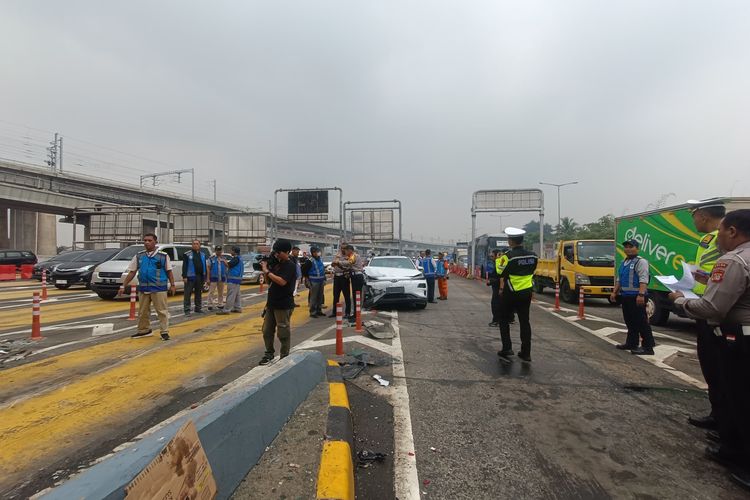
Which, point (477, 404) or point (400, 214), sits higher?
point (400, 214)

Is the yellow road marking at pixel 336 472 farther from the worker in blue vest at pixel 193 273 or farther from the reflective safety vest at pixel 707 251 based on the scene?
the worker in blue vest at pixel 193 273

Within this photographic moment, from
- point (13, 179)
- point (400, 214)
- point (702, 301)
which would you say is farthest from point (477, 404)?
point (13, 179)

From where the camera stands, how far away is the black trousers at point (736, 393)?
110 inches

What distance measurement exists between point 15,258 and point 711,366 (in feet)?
108

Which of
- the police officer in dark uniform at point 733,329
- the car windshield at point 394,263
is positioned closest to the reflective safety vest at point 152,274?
the car windshield at point 394,263

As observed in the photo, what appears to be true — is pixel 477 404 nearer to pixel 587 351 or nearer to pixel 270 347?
pixel 270 347

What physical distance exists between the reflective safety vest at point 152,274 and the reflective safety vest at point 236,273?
10.1 feet

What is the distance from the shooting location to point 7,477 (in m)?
2.78

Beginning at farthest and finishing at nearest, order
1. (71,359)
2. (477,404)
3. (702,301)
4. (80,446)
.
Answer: (71,359) < (477,404) < (80,446) < (702,301)

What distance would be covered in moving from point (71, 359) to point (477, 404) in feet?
18.8

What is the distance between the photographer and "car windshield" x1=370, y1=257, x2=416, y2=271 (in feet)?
37.4

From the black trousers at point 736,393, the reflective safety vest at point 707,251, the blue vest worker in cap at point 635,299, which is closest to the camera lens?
the black trousers at point 736,393

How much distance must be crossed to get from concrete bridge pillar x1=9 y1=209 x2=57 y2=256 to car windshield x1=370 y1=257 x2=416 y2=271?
4473cm

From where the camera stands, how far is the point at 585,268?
42.5 feet
